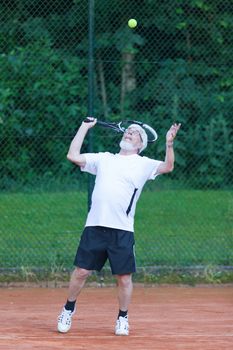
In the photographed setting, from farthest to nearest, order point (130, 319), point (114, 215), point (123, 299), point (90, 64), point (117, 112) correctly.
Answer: point (117, 112) < point (90, 64) < point (130, 319) < point (123, 299) < point (114, 215)

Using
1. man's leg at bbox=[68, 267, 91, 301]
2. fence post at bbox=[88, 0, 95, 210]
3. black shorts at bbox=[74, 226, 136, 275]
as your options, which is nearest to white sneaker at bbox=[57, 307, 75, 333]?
man's leg at bbox=[68, 267, 91, 301]

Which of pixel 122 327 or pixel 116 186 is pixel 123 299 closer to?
pixel 122 327

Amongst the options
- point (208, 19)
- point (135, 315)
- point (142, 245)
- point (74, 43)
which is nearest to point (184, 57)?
point (208, 19)

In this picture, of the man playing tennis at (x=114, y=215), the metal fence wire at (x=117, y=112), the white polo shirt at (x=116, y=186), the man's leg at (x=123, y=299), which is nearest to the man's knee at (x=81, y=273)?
the man playing tennis at (x=114, y=215)

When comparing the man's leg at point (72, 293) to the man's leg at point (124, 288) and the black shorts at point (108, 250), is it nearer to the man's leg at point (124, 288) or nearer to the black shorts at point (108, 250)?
the black shorts at point (108, 250)

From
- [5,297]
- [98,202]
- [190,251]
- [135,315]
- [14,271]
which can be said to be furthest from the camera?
[190,251]

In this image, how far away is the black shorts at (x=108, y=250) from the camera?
8.68 metres

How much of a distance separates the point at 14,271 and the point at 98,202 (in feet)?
10.4

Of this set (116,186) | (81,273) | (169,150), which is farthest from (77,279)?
(169,150)

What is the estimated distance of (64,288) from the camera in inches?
448

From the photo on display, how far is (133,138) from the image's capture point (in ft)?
28.9

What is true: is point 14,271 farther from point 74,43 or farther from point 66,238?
point 74,43

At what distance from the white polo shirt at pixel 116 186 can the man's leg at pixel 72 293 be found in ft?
1.28

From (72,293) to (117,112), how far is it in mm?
4930
